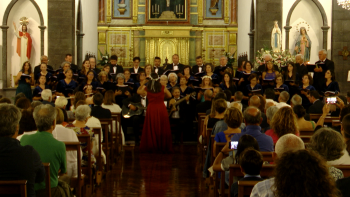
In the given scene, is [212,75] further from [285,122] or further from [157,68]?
[285,122]

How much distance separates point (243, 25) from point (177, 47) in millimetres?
2517

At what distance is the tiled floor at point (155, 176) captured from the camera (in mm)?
5977

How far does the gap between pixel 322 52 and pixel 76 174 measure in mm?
7702

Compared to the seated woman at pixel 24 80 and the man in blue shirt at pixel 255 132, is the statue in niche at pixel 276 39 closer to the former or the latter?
the seated woman at pixel 24 80

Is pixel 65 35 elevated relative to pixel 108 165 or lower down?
elevated

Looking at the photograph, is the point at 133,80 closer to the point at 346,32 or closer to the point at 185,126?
the point at 185,126

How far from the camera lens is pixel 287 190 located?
2.03 meters

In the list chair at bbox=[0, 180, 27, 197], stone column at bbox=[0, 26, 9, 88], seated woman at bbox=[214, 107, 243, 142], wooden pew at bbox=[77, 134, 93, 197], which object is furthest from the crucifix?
chair at bbox=[0, 180, 27, 197]

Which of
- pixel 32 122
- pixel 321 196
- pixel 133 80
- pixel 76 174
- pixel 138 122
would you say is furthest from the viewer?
pixel 133 80

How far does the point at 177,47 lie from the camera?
56.7 feet

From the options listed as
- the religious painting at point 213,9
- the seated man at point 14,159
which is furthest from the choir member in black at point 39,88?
the religious painting at point 213,9

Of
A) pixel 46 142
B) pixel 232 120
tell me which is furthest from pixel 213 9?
pixel 46 142

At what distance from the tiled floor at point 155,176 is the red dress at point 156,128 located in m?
0.21

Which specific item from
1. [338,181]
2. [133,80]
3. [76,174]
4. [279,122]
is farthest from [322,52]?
[338,181]
